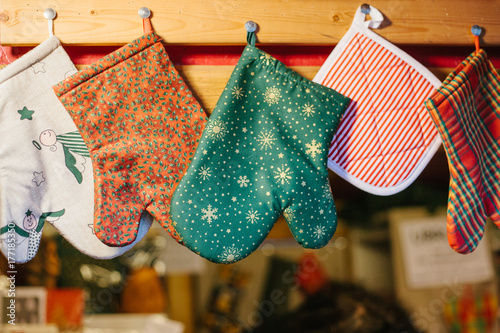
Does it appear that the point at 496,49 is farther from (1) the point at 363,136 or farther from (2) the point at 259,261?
(2) the point at 259,261

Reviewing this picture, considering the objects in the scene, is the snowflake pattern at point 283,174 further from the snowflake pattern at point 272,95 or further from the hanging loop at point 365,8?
the hanging loop at point 365,8

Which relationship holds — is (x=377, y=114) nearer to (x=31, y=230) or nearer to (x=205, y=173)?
(x=205, y=173)

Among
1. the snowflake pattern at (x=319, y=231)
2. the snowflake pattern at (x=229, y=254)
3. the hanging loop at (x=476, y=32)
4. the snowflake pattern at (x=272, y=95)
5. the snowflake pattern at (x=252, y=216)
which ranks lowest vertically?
the snowflake pattern at (x=229, y=254)

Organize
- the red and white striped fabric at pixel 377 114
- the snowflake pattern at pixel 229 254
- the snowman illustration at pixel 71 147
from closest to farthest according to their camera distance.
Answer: the snowflake pattern at pixel 229 254 < the snowman illustration at pixel 71 147 < the red and white striped fabric at pixel 377 114

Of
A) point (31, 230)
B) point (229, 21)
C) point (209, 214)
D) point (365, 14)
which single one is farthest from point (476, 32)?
point (31, 230)

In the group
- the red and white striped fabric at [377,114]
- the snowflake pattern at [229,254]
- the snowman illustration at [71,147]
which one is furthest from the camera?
the red and white striped fabric at [377,114]

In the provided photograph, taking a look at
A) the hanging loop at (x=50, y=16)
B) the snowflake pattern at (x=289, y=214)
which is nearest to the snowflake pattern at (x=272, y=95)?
the snowflake pattern at (x=289, y=214)

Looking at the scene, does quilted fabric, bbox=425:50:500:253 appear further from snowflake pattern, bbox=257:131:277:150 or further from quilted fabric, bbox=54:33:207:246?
quilted fabric, bbox=54:33:207:246

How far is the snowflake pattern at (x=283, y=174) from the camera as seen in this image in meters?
1.02

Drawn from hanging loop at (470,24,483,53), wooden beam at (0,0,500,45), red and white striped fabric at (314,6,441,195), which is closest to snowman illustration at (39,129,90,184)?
wooden beam at (0,0,500,45)

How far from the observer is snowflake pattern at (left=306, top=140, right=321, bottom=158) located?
106 cm

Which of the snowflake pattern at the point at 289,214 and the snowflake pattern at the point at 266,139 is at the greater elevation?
the snowflake pattern at the point at 266,139

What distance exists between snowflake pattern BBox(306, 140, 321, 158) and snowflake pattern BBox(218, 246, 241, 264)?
0.27m

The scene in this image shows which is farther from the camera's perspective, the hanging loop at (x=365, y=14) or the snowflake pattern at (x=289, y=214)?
the hanging loop at (x=365, y=14)
